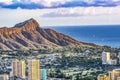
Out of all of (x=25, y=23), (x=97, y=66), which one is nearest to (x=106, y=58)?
(x=97, y=66)

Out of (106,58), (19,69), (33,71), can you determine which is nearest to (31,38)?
(106,58)

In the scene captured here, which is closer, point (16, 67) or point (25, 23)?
point (16, 67)

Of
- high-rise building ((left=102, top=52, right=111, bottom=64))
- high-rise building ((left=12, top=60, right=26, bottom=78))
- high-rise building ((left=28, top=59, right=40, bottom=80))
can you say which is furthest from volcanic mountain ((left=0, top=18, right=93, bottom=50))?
high-rise building ((left=28, top=59, right=40, bottom=80))

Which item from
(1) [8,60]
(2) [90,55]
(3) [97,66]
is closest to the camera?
(3) [97,66]

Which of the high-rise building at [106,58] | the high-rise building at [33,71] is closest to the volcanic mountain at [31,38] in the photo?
the high-rise building at [106,58]

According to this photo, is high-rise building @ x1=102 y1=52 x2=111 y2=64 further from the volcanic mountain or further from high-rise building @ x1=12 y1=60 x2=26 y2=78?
the volcanic mountain

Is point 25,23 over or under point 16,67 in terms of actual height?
over

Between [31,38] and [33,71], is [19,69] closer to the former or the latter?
[33,71]

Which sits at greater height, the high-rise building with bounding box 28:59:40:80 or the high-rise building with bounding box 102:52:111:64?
the high-rise building with bounding box 102:52:111:64

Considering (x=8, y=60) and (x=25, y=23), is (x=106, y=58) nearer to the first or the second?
(x=8, y=60)
